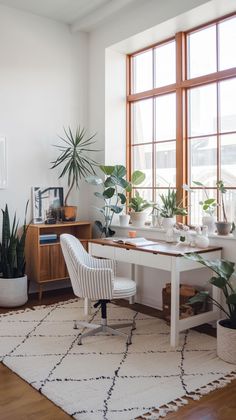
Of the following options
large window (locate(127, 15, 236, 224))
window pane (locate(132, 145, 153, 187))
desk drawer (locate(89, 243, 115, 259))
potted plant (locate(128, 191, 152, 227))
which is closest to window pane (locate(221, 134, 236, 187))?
large window (locate(127, 15, 236, 224))

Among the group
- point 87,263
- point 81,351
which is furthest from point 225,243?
point 81,351

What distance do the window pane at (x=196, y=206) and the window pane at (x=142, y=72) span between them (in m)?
1.57

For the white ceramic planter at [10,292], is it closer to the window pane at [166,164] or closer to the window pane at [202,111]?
the window pane at [166,164]

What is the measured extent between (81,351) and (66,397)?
2.48 feet

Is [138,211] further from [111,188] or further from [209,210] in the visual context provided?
[209,210]

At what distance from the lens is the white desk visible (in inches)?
136

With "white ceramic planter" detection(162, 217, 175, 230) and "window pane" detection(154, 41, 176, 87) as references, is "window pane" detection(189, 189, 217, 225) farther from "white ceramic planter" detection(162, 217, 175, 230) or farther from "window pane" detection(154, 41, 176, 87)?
"window pane" detection(154, 41, 176, 87)

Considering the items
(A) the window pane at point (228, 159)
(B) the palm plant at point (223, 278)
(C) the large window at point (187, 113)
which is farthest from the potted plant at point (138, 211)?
(B) the palm plant at point (223, 278)

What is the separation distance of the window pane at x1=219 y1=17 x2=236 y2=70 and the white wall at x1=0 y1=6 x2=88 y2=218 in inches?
80.8

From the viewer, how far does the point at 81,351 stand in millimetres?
3328

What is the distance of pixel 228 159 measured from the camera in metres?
4.26

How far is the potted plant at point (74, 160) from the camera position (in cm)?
521

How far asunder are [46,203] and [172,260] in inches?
91.2

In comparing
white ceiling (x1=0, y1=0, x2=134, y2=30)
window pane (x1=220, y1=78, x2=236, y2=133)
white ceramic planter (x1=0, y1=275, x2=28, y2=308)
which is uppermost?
white ceiling (x1=0, y1=0, x2=134, y2=30)
